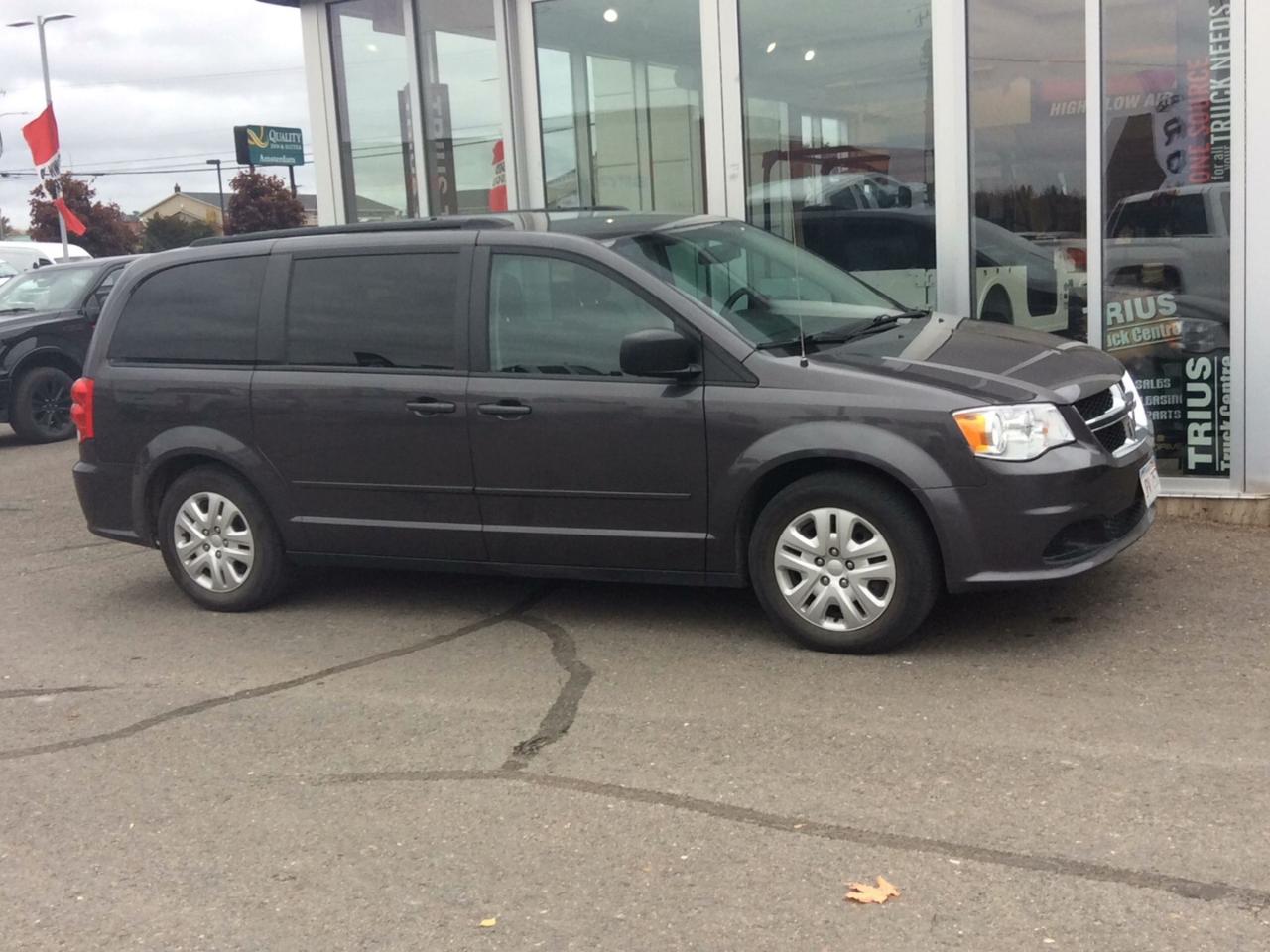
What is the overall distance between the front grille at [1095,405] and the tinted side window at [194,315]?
12.1ft

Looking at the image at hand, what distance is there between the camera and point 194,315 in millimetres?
6609

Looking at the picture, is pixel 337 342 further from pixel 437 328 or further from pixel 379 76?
pixel 379 76

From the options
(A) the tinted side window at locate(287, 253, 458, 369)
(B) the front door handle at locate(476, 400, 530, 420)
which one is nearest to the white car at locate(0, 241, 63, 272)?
(A) the tinted side window at locate(287, 253, 458, 369)

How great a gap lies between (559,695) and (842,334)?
199 centimetres

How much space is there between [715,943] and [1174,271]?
5.55 m

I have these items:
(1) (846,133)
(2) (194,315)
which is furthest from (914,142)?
(2) (194,315)

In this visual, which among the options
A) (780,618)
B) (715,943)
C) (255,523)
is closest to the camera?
(715,943)

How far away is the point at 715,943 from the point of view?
3.30 m

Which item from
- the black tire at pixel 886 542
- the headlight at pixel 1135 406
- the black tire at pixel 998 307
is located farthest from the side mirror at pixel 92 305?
the headlight at pixel 1135 406

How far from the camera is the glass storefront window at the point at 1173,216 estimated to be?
736cm

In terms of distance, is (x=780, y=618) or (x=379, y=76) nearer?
(x=780, y=618)

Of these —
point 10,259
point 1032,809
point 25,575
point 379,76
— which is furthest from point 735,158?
point 10,259

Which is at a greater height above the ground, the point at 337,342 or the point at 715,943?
the point at 337,342

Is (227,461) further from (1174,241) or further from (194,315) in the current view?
(1174,241)
